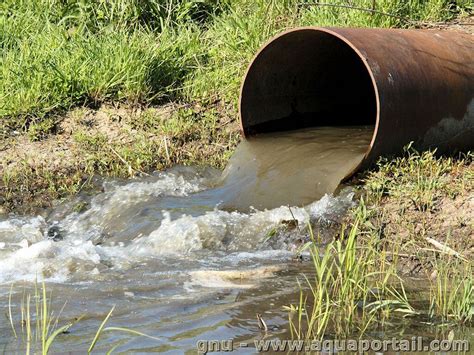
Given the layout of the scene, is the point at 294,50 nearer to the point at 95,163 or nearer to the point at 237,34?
the point at 237,34

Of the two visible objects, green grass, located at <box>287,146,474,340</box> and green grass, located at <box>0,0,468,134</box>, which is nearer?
green grass, located at <box>287,146,474,340</box>

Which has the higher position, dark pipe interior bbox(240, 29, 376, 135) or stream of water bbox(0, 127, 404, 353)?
Result: dark pipe interior bbox(240, 29, 376, 135)

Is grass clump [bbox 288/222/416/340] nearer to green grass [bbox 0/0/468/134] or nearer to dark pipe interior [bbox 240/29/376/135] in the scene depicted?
dark pipe interior [bbox 240/29/376/135]

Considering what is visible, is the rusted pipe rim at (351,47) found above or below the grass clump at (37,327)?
above

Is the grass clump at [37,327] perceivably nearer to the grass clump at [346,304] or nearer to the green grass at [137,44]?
the grass clump at [346,304]

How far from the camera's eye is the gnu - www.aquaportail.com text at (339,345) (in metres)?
3.68

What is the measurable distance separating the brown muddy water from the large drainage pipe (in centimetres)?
29

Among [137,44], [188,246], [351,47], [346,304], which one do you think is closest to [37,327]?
[346,304]

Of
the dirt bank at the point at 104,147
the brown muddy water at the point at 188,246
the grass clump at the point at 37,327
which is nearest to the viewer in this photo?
the grass clump at the point at 37,327

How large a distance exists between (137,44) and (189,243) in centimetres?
286

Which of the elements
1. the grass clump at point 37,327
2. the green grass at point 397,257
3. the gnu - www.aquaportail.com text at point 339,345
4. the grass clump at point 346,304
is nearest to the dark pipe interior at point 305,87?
the green grass at point 397,257

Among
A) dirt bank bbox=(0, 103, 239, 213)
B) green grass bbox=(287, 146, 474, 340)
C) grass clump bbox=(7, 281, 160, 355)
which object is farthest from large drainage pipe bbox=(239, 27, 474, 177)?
grass clump bbox=(7, 281, 160, 355)

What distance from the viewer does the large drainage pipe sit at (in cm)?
589

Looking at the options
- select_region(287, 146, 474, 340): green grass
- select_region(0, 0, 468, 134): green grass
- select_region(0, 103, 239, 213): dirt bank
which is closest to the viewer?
select_region(287, 146, 474, 340): green grass
